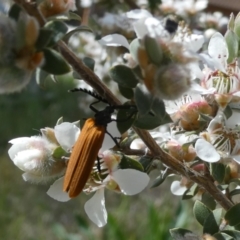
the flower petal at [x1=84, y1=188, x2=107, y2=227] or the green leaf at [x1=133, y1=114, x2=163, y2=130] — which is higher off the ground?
the green leaf at [x1=133, y1=114, x2=163, y2=130]

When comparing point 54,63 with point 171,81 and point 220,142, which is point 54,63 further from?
point 220,142

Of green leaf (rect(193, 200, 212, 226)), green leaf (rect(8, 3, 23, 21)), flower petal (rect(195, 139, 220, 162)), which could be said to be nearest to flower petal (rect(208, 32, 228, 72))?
flower petal (rect(195, 139, 220, 162))

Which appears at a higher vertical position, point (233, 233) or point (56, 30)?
point (56, 30)

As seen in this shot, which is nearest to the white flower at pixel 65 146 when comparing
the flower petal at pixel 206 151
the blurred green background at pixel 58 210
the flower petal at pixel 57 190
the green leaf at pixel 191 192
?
the flower petal at pixel 57 190

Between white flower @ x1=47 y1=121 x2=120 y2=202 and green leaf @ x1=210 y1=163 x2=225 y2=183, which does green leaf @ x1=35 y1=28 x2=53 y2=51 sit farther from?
green leaf @ x1=210 y1=163 x2=225 y2=183

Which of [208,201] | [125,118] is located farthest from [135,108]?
[208,201]
